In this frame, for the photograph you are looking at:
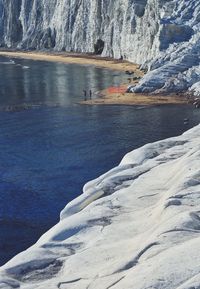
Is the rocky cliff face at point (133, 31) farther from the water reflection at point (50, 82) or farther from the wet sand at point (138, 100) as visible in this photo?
the water reflection at point (50, 82)

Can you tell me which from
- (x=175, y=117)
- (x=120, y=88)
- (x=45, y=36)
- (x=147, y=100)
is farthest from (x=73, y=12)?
(x=175, y=117)

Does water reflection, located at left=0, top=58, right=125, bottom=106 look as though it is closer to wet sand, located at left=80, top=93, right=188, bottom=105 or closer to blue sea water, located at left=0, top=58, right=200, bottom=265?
blue sea water, located at left=0, top=58, right=200, bottom=265

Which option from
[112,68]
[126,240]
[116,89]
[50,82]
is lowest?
[126,240]

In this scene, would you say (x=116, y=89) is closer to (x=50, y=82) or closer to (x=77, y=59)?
(x=50, y=82)

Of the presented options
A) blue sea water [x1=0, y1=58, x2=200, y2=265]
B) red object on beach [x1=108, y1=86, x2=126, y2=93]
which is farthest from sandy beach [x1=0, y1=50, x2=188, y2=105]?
blue sea water [x1=0, y1=58, x2=200, y2=265]

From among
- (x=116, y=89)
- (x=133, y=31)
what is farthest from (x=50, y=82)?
(x=133, y=31)

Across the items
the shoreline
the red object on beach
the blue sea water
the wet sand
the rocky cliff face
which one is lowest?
the blue sea water

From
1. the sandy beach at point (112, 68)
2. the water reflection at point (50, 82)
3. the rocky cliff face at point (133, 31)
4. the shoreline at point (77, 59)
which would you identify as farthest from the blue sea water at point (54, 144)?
the shoreline at point (77, 59)
